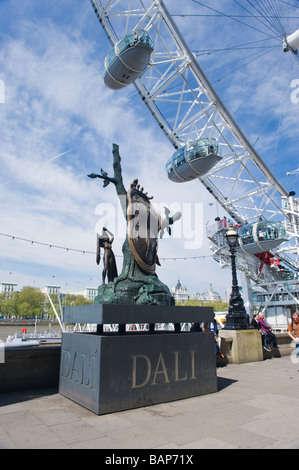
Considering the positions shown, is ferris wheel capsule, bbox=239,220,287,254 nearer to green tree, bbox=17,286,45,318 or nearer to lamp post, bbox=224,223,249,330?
lamp post, bbox=224,223,249,330

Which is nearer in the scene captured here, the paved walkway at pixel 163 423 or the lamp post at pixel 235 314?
Result: the paved walkway at pixel 163 423

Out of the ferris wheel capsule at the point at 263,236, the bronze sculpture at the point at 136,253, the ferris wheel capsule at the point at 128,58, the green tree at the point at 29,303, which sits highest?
the ferris wheel capsule at the point at 128,58

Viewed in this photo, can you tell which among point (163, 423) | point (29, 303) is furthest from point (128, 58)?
point (29, 303)

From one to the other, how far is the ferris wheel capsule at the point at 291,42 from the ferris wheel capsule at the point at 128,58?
8.34 m

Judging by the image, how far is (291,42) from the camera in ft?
62.9

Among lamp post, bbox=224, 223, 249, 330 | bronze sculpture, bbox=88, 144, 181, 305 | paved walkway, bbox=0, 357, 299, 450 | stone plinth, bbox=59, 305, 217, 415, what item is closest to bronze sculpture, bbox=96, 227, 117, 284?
bronze sculpture, bbox=88, 144, 181, 305

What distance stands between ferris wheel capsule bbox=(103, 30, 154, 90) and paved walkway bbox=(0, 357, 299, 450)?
20033 millimetres

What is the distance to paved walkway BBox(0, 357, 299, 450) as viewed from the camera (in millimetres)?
3742

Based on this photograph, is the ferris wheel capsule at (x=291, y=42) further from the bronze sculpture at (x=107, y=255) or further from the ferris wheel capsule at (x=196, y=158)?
the bronze sculpture at (x=107, y=255)

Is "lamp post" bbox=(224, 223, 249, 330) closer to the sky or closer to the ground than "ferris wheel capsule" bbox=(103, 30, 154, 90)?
closer to the ground

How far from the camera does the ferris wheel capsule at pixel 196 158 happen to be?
25609 millimetres

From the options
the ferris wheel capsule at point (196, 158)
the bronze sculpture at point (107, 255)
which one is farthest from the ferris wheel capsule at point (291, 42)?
the bronze sculpture at point (107, 255)

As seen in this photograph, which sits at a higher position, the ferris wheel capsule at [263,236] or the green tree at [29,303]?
the ferris wheel capsule at [263,236]

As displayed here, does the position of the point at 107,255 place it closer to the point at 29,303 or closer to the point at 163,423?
the point at 163,423
